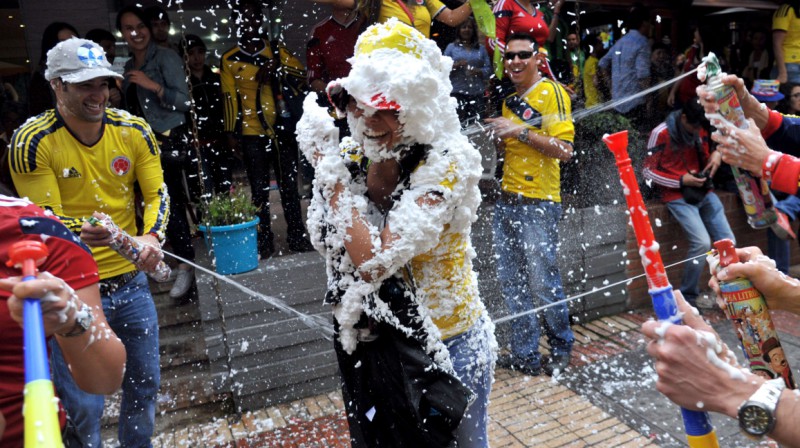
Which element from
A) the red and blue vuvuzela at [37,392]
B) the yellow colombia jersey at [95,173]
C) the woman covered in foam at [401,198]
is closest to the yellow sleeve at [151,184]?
the yellow colombia jersey at [95,173]

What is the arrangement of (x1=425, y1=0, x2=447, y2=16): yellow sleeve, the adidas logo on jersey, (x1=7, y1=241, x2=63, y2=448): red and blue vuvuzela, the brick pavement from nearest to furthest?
(x1=7, y1=241, x2=63, y2=448): red and blue vuvuzela < the adidas logo on jersey < the brick pavement < (x1=425, y1=0, x2=447, y2=16): yellow sleeve

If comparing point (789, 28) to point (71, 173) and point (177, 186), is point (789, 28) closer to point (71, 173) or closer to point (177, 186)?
point (177, 186)

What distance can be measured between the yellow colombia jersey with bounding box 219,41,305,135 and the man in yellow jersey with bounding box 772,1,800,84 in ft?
19.6

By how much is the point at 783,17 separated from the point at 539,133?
4947mm

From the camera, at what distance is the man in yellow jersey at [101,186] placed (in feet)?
9.84

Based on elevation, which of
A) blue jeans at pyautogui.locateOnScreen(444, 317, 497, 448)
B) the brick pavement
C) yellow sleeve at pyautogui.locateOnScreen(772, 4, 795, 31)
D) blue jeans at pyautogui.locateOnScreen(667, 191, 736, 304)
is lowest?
the brick pavement

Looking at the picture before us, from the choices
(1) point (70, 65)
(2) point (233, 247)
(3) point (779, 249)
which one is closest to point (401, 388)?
(1) point (70, 65)

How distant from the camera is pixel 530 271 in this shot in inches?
181

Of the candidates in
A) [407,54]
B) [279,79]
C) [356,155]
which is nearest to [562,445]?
[356,155]

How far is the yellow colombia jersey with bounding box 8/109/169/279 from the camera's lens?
3.02m

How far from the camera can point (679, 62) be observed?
23.9ft

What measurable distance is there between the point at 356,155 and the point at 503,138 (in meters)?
2.40

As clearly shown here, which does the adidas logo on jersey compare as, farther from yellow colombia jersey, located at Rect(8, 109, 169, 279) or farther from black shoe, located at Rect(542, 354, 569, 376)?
black shoe, located at Rect(542, 354, 569, 376)

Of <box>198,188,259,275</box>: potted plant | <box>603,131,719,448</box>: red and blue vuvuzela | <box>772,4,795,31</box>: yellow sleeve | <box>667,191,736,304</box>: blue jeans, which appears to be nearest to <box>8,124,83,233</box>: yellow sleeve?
<box>198,188,259,275</box>: potted plant
